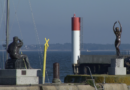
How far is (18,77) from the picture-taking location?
22047 millimetres

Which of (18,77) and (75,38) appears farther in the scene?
(75,38)

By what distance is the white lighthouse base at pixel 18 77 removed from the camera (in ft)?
72.3

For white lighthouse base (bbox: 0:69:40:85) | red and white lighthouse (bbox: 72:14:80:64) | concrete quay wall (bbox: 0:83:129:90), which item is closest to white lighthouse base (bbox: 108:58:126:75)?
concrete quay wall (bbox: 0:83:129:90)

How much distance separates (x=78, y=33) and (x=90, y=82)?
97.6 ft

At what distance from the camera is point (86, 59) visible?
50.8 m

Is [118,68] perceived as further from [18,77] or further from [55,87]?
[18,77]

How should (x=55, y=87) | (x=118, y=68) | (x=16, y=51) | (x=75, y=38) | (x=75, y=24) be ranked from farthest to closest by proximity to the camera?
(x=75, y=38) < (x=75, y=24) < (x=118, y=68) < (x=16, y=51) < (x=55, y=87)

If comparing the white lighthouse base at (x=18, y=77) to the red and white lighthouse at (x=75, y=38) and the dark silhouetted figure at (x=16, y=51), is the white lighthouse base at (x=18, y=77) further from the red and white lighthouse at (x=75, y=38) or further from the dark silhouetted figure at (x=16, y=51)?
the red and white lighthouse at (x=75, y=38)

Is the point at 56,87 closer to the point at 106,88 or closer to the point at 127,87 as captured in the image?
the point at 106,88

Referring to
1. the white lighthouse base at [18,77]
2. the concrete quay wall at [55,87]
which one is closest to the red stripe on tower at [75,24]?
the white lighthouse base at [18,77]

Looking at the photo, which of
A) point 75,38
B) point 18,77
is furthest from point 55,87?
point 75,38

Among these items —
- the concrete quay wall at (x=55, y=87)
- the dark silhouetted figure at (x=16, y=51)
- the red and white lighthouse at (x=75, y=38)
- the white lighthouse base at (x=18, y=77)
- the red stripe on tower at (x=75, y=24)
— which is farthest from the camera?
the red and white lighthouse at (x=75, y=38)

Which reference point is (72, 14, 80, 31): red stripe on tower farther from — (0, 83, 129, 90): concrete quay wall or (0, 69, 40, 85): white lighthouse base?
(0, 83, 129, 90): concrete quay wall

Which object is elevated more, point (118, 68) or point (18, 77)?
point (118, 68)
